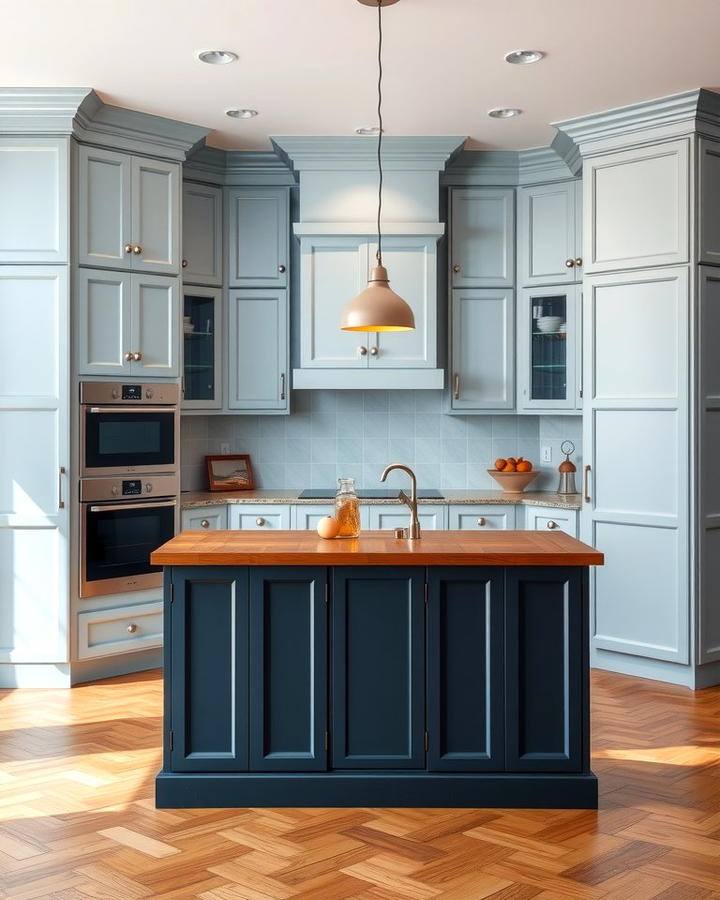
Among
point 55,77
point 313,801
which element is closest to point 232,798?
point 313,801

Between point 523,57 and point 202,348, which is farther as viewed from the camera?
point 202,348

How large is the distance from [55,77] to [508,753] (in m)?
3.50

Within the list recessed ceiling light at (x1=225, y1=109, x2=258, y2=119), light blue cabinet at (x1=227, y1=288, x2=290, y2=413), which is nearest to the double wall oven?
light blue cabinet at (x1=227, y1=288, x2=290, y2=413)

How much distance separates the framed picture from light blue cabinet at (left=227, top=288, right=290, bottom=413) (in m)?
0.40

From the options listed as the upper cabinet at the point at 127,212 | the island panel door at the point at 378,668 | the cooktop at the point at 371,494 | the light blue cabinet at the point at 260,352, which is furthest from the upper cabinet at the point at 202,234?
the island panel door at the point at 378,668

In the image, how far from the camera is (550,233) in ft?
17.9

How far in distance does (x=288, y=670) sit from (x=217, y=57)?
2.63 meters

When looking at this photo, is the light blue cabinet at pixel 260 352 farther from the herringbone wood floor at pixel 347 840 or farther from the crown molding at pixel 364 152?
the herringbone wood floor at pixel 347 840

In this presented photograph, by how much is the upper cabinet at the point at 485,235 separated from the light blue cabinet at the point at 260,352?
1.06 meters

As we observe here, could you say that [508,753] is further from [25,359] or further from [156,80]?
[156,80]

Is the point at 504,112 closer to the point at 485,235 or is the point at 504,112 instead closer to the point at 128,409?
the point at 485,235

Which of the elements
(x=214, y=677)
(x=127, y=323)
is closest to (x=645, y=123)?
(x=127, y=323)

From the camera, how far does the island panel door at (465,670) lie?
10.3 ft

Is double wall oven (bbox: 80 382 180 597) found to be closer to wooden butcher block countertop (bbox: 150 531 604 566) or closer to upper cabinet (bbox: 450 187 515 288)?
wooden butcher block countertop (bbox: 150 531 604 566)
